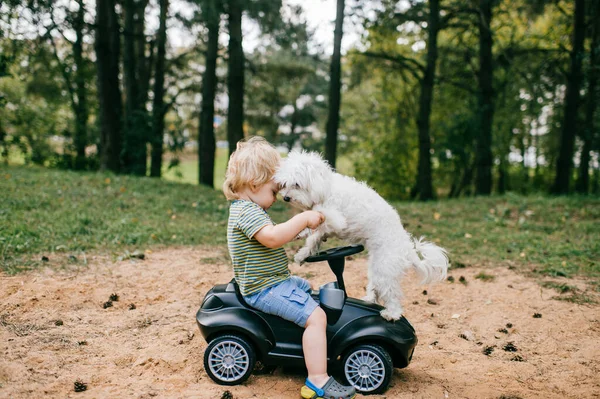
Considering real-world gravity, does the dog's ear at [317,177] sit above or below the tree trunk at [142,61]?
below

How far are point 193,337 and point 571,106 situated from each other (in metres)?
13.9

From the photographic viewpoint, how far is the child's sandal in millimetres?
2859

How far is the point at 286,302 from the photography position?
9.96ft

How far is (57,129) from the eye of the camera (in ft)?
59.9

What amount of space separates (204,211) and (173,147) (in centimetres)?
685

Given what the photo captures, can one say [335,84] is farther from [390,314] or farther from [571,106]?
[390,314]

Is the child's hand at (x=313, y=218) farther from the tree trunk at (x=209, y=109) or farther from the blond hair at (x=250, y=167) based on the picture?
the tree trunk at (x=209, y=109)

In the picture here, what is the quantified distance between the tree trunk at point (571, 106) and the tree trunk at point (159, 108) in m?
12.2

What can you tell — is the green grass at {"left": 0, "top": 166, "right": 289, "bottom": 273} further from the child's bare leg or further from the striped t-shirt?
the child's bare leg

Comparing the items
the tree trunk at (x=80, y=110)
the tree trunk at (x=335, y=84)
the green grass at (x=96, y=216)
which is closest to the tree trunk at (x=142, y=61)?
the tree trunk at (x=80, y=110)

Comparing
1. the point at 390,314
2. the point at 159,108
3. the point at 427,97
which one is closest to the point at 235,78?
the point at 159,108

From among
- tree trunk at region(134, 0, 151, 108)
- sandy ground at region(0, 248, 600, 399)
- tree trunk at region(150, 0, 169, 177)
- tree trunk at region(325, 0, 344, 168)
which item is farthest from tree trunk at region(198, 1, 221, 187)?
sandy ground at region(0, 248, 600, 399)

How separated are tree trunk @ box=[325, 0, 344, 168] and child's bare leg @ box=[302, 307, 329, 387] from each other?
9.48 meters

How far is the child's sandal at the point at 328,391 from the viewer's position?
2.86 m
